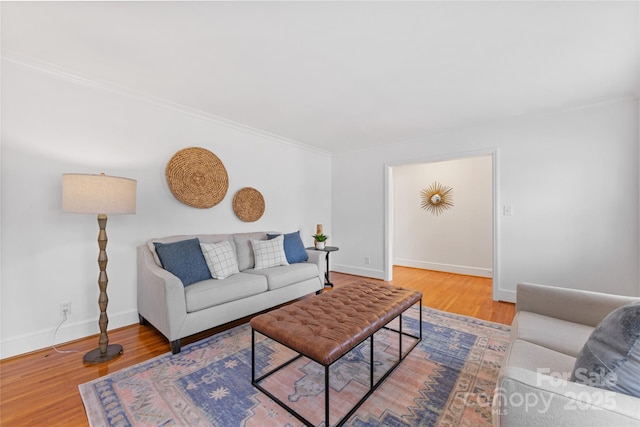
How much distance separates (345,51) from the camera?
1905mm

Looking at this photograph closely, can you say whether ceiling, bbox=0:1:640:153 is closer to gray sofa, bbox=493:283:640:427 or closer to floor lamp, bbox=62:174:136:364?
floor lamp, bbox=62:174:136:364

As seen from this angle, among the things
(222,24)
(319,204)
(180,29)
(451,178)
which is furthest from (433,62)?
(451,178)

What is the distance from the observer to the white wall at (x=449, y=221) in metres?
4.63

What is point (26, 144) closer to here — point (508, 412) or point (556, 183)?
point (508, 412)

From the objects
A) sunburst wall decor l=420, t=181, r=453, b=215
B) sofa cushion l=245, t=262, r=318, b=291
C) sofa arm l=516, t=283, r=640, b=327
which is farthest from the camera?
sunburst wall decor l=420, t=181, r=453, b=215

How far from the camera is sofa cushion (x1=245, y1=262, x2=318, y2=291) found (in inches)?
109

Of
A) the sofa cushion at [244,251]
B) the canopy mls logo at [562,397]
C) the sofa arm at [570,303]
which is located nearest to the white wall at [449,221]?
the sofa arm at [570,303]

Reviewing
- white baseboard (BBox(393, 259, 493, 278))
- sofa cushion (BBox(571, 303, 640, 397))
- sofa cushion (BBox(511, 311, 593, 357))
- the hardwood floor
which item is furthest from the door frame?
sofa cushion (BBox(571, 303, 640, 397))

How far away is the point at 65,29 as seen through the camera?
67.2 inches

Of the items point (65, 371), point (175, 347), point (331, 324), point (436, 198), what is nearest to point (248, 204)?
point (175, 347)

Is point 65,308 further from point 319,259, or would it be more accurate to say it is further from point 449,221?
point 449,221

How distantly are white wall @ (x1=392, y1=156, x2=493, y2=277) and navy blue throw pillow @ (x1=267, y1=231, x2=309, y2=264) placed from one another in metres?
2.76

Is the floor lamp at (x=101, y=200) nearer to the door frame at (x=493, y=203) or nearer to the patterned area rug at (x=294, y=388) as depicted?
the patterned area rug at (x=294, y=388)

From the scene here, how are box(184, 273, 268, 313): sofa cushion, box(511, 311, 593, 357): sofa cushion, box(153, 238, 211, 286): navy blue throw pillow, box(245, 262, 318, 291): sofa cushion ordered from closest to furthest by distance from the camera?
box(511, 311, 593, 357): sofa cushion → box(184, 273, 268, 313): sofa cushion → box(153, 238, 211, 286): navy blue throw pillow → box(245, 262, 318, 291): sofa cushion
